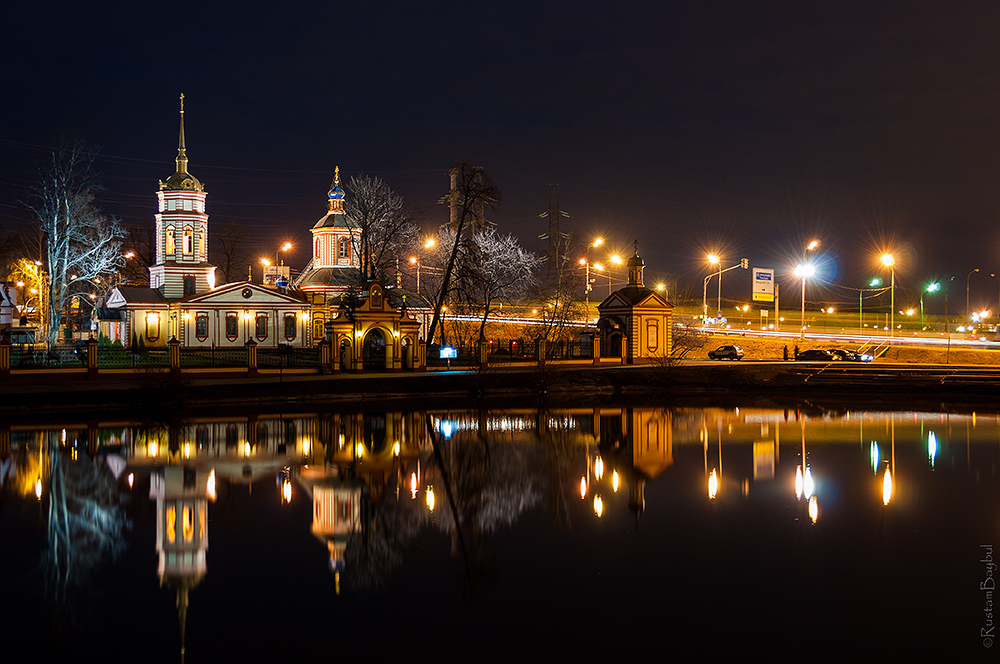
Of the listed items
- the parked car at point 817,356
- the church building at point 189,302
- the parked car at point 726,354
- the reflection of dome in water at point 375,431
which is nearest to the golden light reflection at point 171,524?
the reflection of dome in water at point 375,431

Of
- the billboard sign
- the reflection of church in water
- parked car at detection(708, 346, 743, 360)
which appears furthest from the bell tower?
the billboard sign

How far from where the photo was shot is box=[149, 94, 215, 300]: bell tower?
57656 mm

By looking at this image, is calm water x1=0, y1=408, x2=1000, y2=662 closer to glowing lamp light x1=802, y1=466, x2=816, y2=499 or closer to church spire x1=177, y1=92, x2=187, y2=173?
glowing lamp light x1=802, y1=466, x2=816, y2=499

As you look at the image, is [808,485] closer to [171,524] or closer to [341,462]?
[341,462]

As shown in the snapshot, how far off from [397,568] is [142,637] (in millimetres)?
3770

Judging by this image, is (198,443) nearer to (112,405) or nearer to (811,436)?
(112,405)

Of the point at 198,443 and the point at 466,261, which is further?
the point at 466,261

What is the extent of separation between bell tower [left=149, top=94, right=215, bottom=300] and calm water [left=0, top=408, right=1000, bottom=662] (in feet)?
118

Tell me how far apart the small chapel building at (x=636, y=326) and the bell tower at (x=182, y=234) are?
30.4m

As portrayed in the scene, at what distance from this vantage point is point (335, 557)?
40.8 feet

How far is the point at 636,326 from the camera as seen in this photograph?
4975 cm

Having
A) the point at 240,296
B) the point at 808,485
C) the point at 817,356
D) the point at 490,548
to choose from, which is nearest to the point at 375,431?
the point at 490,548

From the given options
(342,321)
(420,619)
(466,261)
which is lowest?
(420,619)

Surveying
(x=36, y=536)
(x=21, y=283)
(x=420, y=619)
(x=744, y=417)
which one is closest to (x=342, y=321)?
(x=744, y=417)
